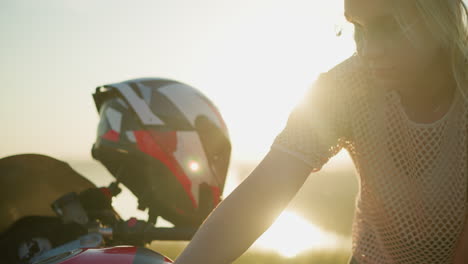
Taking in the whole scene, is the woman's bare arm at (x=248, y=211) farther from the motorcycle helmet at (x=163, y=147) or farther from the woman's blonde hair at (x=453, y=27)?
the motorcycle helmet at (x=163, y=147)

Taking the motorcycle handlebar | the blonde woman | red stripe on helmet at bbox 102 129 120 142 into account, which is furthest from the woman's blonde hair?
red stripe on helmet at bbox 102 129 120 142

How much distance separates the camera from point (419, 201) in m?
1.44

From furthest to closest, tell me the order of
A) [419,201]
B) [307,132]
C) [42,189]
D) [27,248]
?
[42,189]
[27,248]
[419,201]
[307,132]

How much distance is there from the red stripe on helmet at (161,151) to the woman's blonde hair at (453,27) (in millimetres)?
1482

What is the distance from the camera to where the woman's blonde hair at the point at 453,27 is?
123 centimetres

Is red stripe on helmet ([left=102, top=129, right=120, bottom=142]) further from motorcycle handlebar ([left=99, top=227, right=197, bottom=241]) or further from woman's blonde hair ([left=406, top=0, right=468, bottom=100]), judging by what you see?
woman's blonde hair ([left=406, top=0, right=468, bottom=100])

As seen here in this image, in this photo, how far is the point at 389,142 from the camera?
1478 mm

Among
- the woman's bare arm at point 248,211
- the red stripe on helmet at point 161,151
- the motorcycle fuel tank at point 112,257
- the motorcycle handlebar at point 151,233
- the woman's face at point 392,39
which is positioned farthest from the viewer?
the red stripe on helmet at point 161,151

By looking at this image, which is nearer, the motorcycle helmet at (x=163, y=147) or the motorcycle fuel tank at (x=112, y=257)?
the motorcycle fuel tank at (x=112, y=257)

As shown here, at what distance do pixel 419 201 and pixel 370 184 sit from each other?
0.16 metres

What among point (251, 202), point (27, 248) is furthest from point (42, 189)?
point (251, 202)

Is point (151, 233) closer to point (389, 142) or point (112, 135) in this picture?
point (112, 135)

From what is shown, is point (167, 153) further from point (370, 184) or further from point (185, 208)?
point (370, 184)

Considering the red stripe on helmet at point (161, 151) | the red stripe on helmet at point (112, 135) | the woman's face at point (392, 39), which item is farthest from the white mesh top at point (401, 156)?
the red stripe on helmet at point (112, 135)
